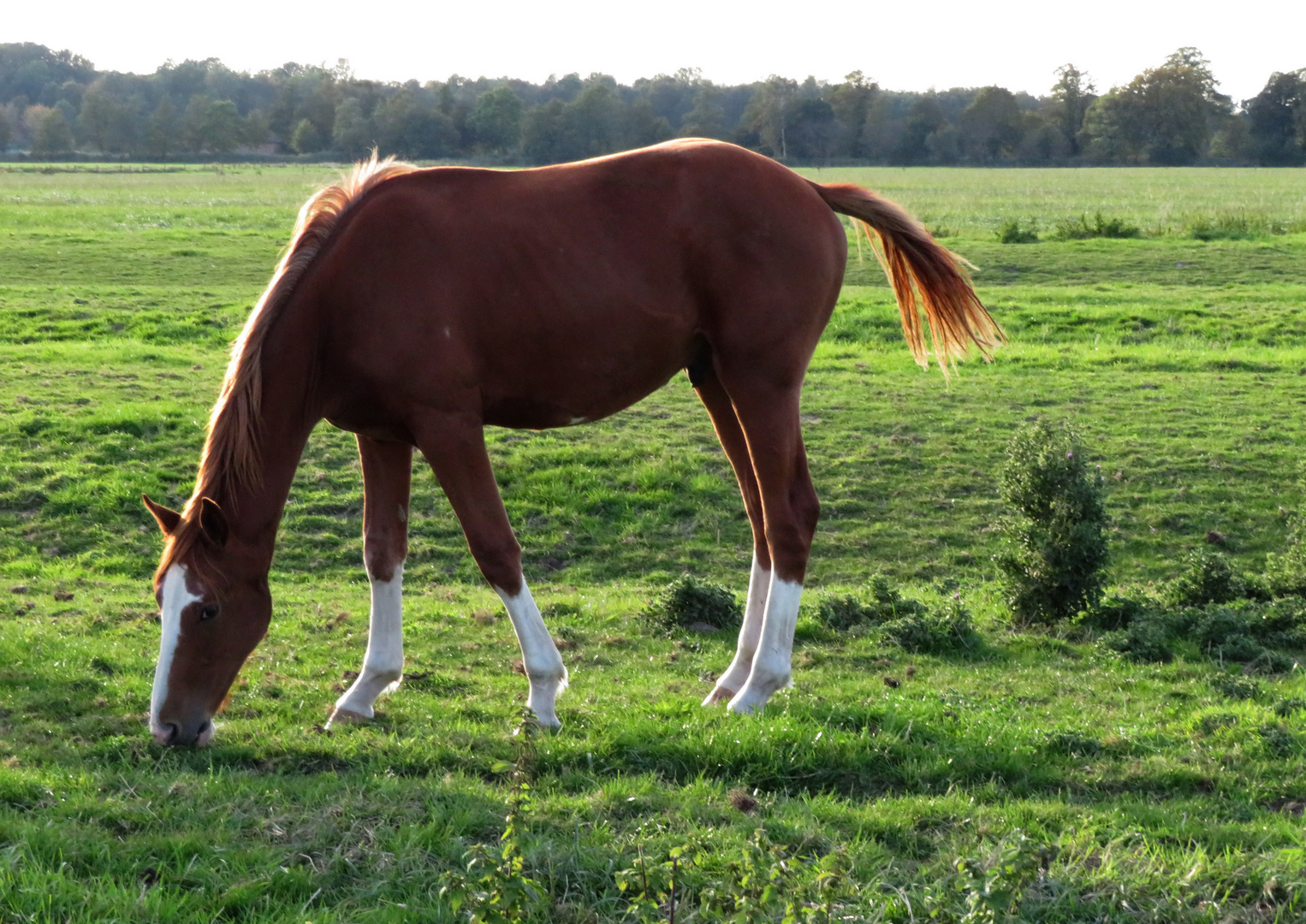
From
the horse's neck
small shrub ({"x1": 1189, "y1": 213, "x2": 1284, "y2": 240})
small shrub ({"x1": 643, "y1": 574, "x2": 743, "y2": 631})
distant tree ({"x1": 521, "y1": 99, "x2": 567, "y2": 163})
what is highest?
distant tree ({"x1": 521, "y1": 99, "x2": 567, "y2": 163})

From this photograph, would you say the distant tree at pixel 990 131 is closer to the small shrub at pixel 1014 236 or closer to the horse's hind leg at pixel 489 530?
the small shrub at pixel 1014 236

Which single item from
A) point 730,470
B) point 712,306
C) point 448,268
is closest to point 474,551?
point 448,268

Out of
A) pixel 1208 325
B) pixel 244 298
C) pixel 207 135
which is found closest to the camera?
pixel 1208 325

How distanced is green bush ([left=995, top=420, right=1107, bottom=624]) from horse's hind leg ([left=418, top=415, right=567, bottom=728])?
135 inches

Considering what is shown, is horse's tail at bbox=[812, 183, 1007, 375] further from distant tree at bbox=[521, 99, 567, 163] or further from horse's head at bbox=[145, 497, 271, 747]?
distant tree at bbox=[521, 99, 567, 163]

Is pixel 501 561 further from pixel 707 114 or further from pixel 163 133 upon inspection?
pixel 163 133

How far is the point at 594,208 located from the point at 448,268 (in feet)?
2.53

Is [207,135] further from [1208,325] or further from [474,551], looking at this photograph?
[474,551]

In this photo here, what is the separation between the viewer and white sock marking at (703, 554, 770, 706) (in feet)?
18.0

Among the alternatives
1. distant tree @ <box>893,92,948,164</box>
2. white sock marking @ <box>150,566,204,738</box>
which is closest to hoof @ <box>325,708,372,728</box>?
white sock marking @ <box>150,566,204,738</box>

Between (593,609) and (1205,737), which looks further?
(593,609)

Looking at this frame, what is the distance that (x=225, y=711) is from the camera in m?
5.07

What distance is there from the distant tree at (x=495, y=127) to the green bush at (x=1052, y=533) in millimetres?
61947

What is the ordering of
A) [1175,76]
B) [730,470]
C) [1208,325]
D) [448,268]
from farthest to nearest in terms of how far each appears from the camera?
[1175,76] → [1208,325] → [730,470] → [448,268]
